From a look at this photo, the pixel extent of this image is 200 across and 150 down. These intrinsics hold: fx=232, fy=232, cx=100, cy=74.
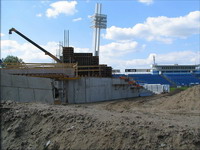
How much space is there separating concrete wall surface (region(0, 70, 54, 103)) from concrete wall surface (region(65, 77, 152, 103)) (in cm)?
451

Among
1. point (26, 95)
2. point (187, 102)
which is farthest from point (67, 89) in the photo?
point (187, 102)

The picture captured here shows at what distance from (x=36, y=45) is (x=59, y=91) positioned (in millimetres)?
12843

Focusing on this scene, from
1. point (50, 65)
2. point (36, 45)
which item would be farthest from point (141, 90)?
point (36, 45)

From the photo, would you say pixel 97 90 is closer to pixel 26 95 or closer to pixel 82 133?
pixel 26 95

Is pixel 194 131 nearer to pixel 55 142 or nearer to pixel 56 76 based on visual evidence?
pixel 55 142

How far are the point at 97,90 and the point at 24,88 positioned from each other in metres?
10.9

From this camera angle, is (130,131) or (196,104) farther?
(196,104)

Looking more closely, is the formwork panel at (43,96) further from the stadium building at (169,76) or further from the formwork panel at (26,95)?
the stadium building at (169,76)

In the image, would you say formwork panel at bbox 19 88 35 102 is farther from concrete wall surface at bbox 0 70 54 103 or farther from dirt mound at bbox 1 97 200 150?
dirt mound at bbox 1 97 200 150

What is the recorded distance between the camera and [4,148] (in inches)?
227

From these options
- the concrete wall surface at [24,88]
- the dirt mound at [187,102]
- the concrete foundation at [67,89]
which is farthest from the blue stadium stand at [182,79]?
the concrete wall surface at [24,88]

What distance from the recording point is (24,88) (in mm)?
15742

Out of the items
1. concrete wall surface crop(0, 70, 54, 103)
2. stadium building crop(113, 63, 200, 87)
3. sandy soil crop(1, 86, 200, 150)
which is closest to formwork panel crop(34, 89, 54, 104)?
concrete wall surface crop(0, 70, 54, 103)

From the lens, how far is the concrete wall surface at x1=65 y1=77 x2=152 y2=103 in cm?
2316
